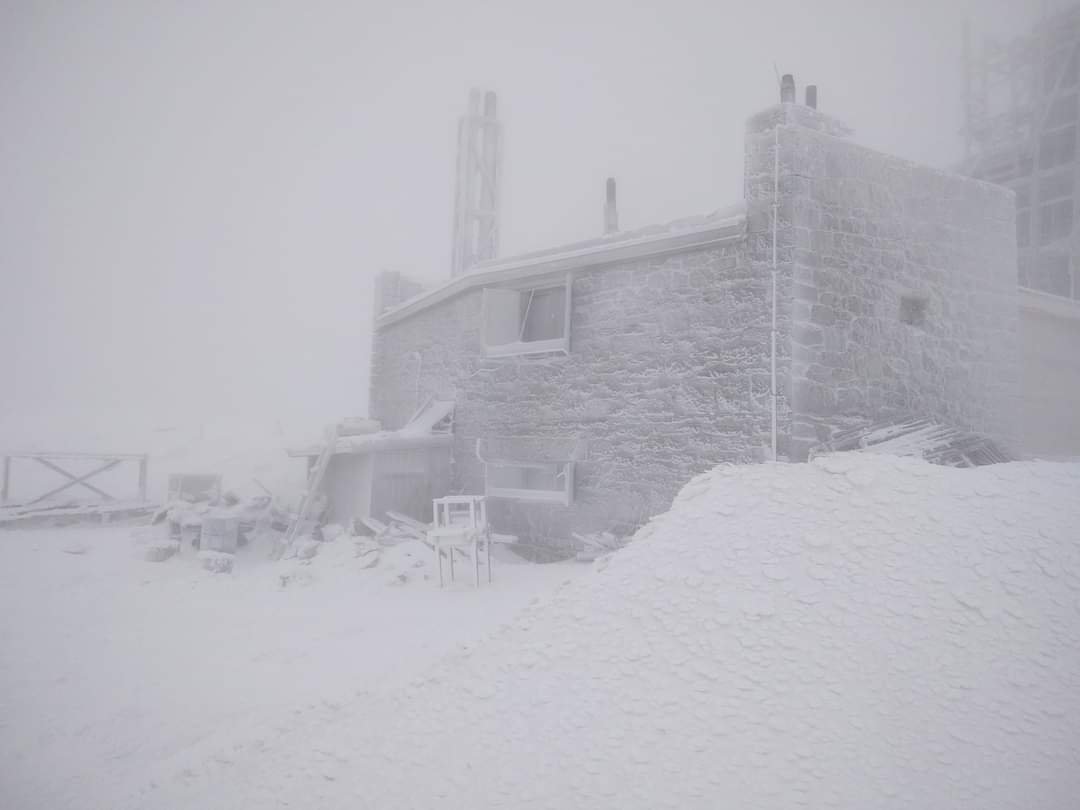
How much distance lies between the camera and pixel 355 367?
149ft

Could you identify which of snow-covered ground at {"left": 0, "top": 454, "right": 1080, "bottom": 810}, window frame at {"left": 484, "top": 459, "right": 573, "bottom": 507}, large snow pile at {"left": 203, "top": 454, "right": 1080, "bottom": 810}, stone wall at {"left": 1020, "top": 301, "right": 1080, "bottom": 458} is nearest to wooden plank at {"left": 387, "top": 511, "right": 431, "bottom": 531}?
window frame at {"left": 484, "top": 459, "right": 573, "bottom": 507}

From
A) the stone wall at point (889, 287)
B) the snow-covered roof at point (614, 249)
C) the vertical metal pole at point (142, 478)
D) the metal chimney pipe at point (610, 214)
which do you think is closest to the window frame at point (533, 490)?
the snow-covered roof at point (614, 249)

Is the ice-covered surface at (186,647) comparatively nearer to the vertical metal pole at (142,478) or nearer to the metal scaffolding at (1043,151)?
the vertical metal pole at (142,478)

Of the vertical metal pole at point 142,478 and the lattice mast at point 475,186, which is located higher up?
the lattice mast at point 475,186

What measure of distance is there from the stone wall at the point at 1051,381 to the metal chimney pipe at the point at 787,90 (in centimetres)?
626

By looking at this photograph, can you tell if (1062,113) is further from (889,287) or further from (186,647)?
(186,647)

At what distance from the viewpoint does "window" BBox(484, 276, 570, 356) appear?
10.8 m

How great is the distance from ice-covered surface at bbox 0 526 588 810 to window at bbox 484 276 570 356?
3.82 m

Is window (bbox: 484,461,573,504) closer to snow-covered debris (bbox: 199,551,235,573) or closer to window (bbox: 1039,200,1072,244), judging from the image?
snow-covered debris (bbox: 199,551,235,573)

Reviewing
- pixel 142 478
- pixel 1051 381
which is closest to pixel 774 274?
pixel 1051 381

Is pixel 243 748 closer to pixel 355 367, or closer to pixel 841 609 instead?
pixel 841 609

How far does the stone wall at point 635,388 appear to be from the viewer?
26.9 feet

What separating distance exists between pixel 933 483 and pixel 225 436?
970 inches

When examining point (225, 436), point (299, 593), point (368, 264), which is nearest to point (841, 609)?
point (299, 593)
